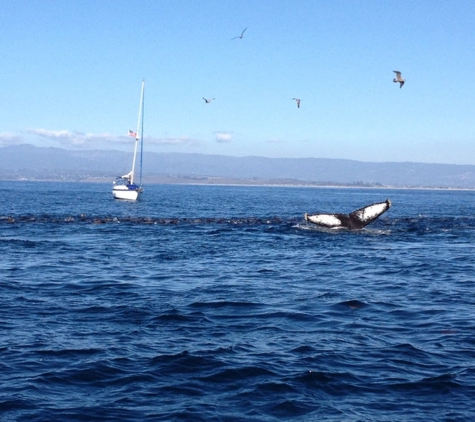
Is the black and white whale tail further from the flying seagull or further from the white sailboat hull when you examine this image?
the white sailboat hull

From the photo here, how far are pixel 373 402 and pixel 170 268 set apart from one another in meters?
15.0

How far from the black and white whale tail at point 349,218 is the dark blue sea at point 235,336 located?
1080 cm

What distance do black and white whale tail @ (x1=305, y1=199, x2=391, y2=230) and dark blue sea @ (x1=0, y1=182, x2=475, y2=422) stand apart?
35.4 feet

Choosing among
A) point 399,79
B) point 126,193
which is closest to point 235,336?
point 399,79

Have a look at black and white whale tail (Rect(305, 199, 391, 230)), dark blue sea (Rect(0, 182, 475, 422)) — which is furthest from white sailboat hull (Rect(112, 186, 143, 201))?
dark blue sea (Rect(0, 182, 475, 422))

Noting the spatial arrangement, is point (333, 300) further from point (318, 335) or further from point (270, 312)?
point (318, 335)

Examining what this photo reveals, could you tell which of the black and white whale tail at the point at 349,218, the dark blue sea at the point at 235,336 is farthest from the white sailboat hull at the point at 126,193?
the dark blue sea at the point at 235,336

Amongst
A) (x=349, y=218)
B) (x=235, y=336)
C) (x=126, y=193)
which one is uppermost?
(x=349, y=218)

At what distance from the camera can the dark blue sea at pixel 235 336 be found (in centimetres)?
1088

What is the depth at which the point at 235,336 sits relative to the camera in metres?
14.9

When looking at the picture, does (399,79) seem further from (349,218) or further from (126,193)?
(126,193)

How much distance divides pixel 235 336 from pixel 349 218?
27.6 metres

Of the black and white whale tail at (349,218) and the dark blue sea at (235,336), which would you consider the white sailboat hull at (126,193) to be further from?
the dark blue sea at (235,336)

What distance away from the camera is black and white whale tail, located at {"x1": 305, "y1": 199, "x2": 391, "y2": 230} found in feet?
134
